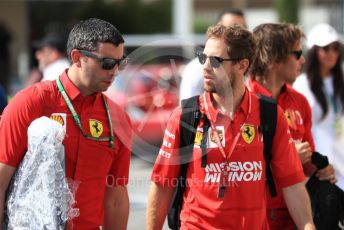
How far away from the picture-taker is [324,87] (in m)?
6.75

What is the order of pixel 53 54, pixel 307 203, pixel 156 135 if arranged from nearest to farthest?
pixel 307 203 → pixel 156 135 → pixel 53 54

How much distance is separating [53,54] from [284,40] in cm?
461

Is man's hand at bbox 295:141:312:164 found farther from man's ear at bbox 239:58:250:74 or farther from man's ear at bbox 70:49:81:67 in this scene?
man's ear at bbox 70:49:81:67

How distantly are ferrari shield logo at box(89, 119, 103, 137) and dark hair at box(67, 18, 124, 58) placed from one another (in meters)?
0.38

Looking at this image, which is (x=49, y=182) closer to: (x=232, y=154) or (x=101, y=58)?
(x=101, y=58)

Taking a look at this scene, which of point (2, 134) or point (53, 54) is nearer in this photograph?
point (2, 134)

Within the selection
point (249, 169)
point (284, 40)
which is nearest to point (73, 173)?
point (249, 169)

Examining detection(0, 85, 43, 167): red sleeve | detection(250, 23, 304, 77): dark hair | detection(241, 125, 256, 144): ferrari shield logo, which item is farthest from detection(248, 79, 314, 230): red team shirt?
detection(0, 85, 43, 167): red sleeve

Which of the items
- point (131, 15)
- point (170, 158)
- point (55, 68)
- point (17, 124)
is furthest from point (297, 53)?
point (131, 15)

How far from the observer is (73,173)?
4176mm

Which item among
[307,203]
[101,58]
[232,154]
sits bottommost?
→ [307,203]

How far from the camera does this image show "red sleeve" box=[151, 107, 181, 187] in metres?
4.31

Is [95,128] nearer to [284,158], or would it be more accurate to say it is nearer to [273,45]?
[284,158]

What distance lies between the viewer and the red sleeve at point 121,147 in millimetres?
4426
